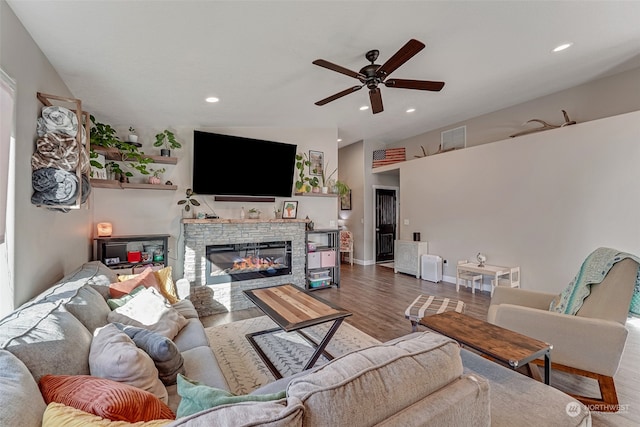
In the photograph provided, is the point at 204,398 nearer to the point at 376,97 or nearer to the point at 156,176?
the point at 376,97

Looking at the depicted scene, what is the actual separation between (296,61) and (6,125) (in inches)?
82.1

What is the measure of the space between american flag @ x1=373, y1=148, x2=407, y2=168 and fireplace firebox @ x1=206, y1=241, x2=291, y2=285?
11.3 ft

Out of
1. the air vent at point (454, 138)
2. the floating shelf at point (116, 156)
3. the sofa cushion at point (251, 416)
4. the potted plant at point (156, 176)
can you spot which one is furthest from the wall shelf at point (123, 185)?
the air vent at point (454, 138)

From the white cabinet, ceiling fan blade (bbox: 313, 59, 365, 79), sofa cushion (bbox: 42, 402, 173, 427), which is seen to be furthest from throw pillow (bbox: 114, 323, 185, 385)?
the white cabinet

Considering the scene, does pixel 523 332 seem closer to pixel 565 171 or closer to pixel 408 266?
pixel 565 171

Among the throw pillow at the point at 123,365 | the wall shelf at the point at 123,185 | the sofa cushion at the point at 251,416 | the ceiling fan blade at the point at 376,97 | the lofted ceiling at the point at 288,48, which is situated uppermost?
the lofted ceiling at the point at 288,48

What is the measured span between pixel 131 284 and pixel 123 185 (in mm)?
1824

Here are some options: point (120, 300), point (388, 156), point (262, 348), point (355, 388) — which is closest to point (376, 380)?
point (355, 388)

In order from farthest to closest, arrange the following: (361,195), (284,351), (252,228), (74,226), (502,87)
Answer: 1. (361,195)
2. (252,228)
3. (502,87)
4. (74,226)
5. (284,351)

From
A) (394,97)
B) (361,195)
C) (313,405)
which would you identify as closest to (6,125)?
(313,405)

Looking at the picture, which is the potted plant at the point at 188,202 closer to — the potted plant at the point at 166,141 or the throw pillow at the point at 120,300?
the potted plant at the point at 166,141

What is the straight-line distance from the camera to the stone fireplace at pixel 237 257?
12.2 ft

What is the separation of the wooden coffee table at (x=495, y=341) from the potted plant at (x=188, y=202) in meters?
3.33

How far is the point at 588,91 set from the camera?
3.97m
